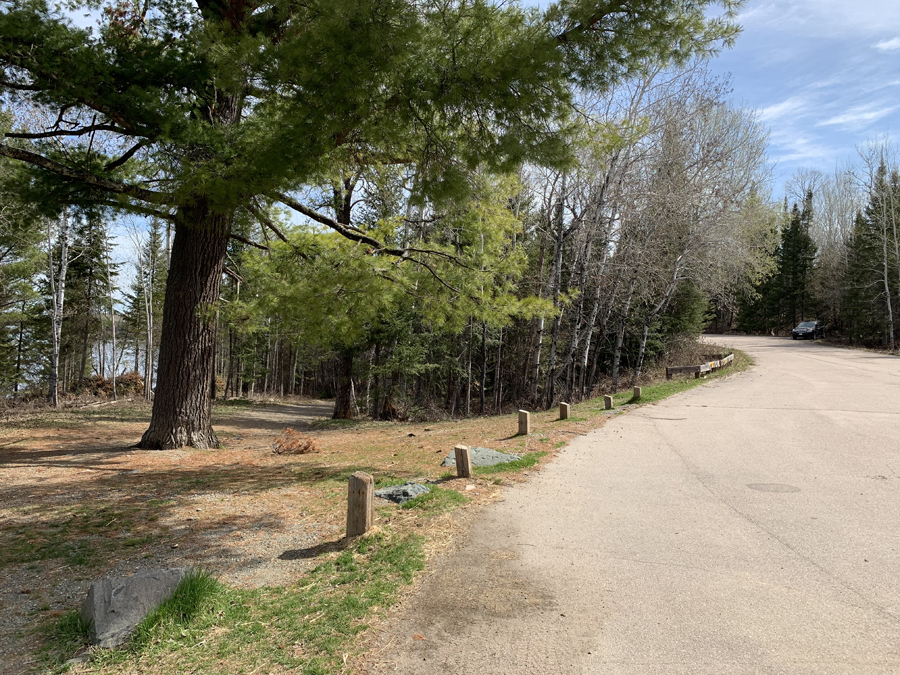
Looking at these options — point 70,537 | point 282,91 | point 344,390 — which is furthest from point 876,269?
point 70,537

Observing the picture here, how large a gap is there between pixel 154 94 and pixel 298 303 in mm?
3346

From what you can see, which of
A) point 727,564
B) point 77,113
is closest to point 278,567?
point 727,564

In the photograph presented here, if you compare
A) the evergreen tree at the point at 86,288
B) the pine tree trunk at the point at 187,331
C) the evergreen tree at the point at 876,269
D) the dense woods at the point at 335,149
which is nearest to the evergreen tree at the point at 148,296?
the evergreen tree at the point at 86,288

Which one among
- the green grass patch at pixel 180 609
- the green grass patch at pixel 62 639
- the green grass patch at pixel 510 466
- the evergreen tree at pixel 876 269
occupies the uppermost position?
the evergreen tree at pixel 876 269

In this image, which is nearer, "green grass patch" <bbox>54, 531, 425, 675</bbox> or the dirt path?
"green grass patch" <bbox>54, 531, 425, 675</bbox>

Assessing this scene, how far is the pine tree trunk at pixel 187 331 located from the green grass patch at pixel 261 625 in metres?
5.64

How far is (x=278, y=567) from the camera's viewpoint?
4.50m

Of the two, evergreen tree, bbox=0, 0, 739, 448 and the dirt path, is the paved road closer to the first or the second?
the dirt path

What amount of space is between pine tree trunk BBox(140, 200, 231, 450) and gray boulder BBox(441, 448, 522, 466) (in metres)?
4.50

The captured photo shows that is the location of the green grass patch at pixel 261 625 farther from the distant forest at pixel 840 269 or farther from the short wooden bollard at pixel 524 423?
the distant forest at pixel 840 269

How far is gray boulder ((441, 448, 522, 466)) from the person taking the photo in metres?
7.78

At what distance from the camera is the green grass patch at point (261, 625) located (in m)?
3.06

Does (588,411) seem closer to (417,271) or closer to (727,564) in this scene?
(417,271)

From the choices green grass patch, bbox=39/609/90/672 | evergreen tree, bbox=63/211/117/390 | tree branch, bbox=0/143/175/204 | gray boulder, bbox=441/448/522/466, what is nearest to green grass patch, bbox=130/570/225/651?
green grass patch, bbox=39/609/90/672
